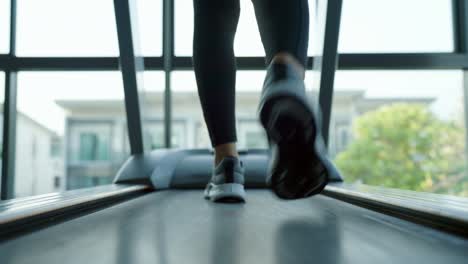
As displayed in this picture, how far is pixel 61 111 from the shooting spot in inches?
156

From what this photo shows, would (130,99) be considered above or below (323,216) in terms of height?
above

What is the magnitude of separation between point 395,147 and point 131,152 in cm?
467

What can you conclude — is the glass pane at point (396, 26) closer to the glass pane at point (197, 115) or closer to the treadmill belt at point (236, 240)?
the glass pane at point (197, 115)

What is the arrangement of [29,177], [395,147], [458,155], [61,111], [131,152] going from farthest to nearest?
[395,147]
[458,155]
[61,111]
[29,177]
[131,152]

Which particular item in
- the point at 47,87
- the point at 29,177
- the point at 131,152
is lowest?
the point at 29,177

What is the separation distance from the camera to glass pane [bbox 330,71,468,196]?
4488mm

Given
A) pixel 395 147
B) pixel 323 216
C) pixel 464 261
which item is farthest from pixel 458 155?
pixel 464 261

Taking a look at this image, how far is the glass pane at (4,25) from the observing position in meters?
2.37

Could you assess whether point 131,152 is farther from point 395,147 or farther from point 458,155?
point 395,147

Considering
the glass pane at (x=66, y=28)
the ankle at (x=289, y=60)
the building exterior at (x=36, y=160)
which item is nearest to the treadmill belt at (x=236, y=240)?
the ankle at (x=289, y=60)

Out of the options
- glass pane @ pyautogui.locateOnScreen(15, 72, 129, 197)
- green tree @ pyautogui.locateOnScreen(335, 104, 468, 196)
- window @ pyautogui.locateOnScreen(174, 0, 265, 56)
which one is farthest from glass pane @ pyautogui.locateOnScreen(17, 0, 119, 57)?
green tree @ pyautogui.locateOnScreen(335, 104, 468, 196)

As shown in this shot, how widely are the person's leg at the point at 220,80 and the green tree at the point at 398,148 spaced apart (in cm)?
441

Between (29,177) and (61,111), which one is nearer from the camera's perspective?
(29,177)

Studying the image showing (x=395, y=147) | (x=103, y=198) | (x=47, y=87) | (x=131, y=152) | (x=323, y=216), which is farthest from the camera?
(x=395, y=147)
